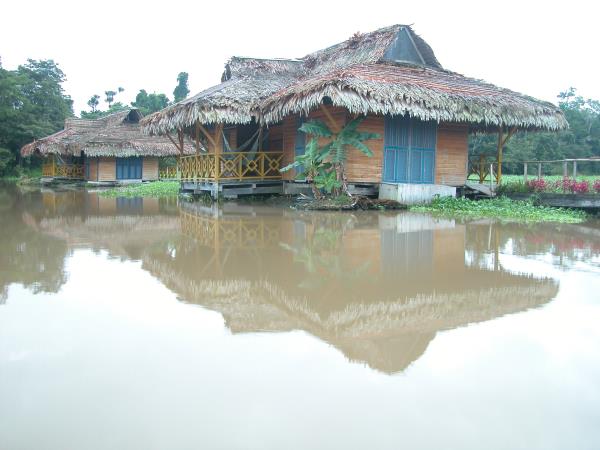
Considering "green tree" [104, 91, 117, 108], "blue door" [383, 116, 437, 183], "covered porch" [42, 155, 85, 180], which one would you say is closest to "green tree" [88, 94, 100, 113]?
"green tree" [104, 91, 117, 108]

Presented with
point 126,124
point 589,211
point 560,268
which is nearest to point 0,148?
point 126,124

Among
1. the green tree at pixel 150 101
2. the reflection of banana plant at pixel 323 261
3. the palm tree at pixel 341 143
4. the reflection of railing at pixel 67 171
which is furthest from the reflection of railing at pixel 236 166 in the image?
the green tree at pixel 150 101

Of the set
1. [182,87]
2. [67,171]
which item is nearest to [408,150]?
Answer: [67,171]

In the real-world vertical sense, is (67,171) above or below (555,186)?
above

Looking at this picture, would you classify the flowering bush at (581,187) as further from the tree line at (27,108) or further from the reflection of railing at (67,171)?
the tree line at (27,108)

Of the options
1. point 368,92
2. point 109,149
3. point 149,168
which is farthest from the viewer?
point 149,168

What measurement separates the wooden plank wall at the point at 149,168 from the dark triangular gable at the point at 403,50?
771 inches

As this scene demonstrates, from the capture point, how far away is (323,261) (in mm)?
6914

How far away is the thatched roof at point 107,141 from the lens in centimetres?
2967

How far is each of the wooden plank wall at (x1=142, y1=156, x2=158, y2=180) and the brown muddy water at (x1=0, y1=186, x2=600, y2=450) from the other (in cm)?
2528

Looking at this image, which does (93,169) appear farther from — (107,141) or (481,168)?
(481,168)

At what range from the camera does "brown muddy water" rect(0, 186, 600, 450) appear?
277 cm

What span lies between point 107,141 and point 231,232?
22362mm

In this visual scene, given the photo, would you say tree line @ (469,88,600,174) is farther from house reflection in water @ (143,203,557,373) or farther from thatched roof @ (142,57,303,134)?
house reflection in water @ (143,203,557,373)
